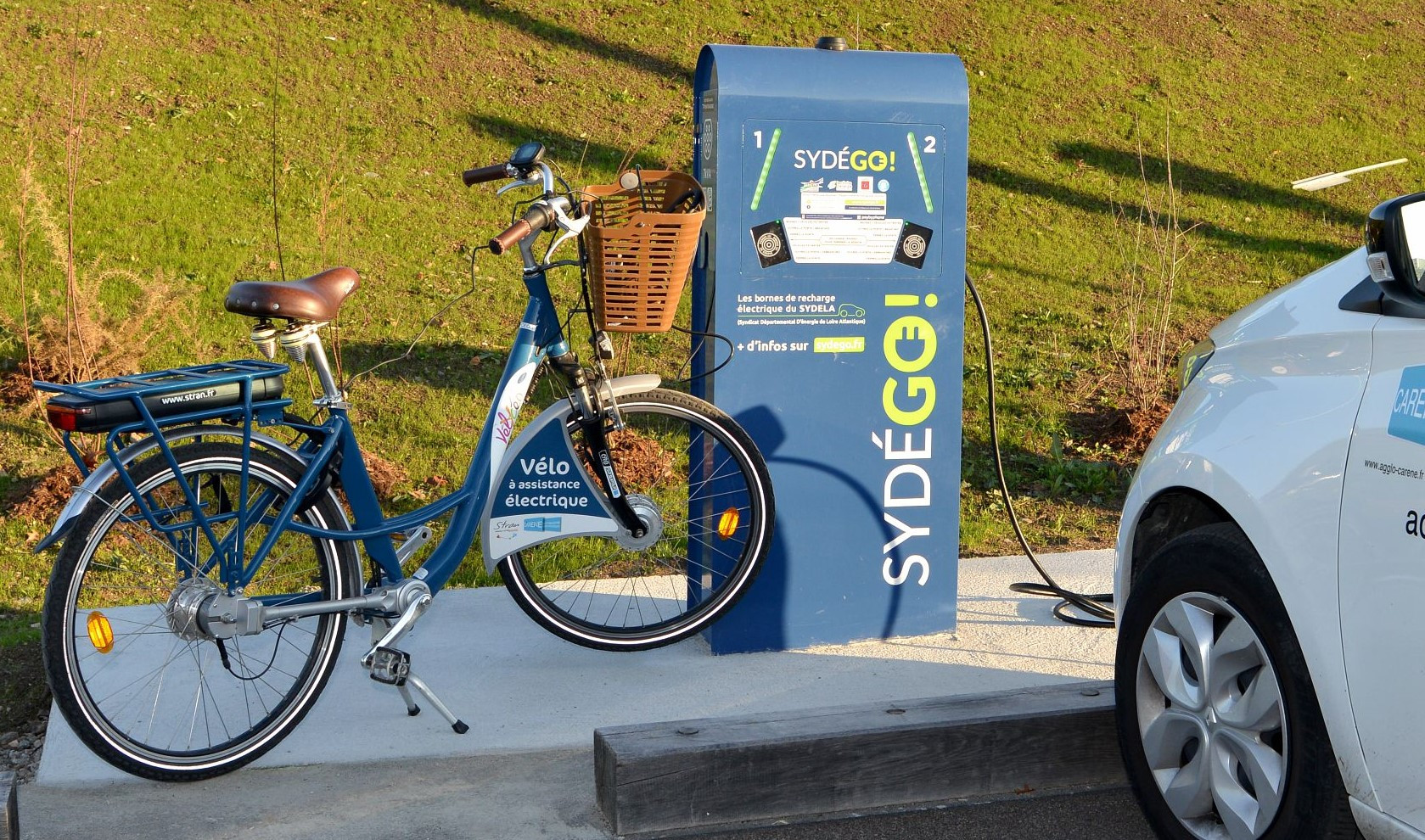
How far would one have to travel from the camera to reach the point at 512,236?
12.4ft

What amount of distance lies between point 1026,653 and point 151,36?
9.68m

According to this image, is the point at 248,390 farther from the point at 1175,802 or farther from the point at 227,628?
the point at 1175,802

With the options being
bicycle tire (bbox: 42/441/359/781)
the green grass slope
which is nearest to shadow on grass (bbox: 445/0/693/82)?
the green grass slope

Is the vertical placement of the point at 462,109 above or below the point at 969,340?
above

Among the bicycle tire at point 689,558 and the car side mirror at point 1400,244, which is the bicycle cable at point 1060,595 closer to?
the bicycle tire at point 689,558

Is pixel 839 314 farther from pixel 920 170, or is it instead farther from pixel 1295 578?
pixel 1295 578

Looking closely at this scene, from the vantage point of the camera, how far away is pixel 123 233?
8555mm

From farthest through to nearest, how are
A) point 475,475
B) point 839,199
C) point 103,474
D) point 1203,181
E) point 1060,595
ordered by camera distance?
point 1203,181, point 1060,595, point 839,199, point 475,475, point 103,474

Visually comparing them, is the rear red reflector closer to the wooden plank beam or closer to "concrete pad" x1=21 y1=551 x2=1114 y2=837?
"concrete pad" x1=21 y1=551 x2=1114 y2=837

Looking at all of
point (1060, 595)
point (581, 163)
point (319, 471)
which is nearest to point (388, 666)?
point (319, 471)

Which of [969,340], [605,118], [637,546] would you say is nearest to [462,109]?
[605,118]

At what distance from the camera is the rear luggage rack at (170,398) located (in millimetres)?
3295

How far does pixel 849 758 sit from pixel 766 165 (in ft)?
5.83

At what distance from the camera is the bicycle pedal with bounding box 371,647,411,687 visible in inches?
146
